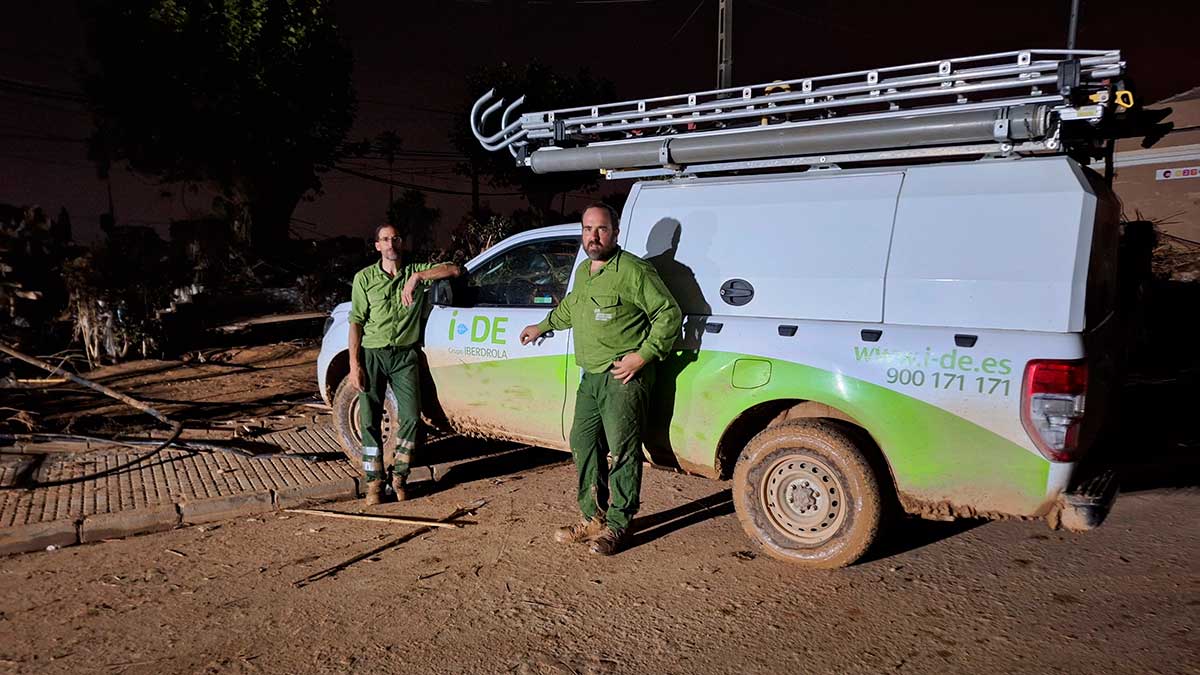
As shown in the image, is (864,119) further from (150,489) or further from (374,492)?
(150,489)

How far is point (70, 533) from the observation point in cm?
487

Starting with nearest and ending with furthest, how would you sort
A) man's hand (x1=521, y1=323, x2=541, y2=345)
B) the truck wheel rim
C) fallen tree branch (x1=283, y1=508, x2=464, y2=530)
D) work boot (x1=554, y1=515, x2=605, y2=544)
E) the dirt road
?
1. the dirt road
2. the truck wheel rim
3. work boot (x1=554, y1=515, x2=605, y2=544)
4. man's hand (x1=521, y1=323, x2=541, y2=345)
5. fallen tree branch (x1=283, y1=508, x2=464, y2=530)

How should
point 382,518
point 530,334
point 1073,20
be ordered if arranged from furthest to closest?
1. point 1073,20
2. point 382,518
3. point 530,334

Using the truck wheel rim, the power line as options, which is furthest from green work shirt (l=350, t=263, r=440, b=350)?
the power line

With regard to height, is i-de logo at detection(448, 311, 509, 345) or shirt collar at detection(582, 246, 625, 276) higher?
shirt collar at detection(582, 246, 625, 276)

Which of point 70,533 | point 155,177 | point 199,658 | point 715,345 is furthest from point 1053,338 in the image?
point 155,177

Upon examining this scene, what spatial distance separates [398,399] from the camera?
5.59 metres

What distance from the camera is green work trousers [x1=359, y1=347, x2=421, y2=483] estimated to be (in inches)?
217

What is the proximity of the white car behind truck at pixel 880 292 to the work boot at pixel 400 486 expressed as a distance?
3.90 feet

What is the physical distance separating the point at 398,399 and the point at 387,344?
Answer: 1.37 feet

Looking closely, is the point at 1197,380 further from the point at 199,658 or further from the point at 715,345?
the point at 199,658

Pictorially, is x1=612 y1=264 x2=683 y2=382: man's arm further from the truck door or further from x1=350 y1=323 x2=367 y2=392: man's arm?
x1=350 y1=323 x2=367 y2=392: man's arm

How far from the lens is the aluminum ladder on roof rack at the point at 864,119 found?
373 cm

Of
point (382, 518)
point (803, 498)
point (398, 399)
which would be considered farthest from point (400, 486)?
point (803, 498)
